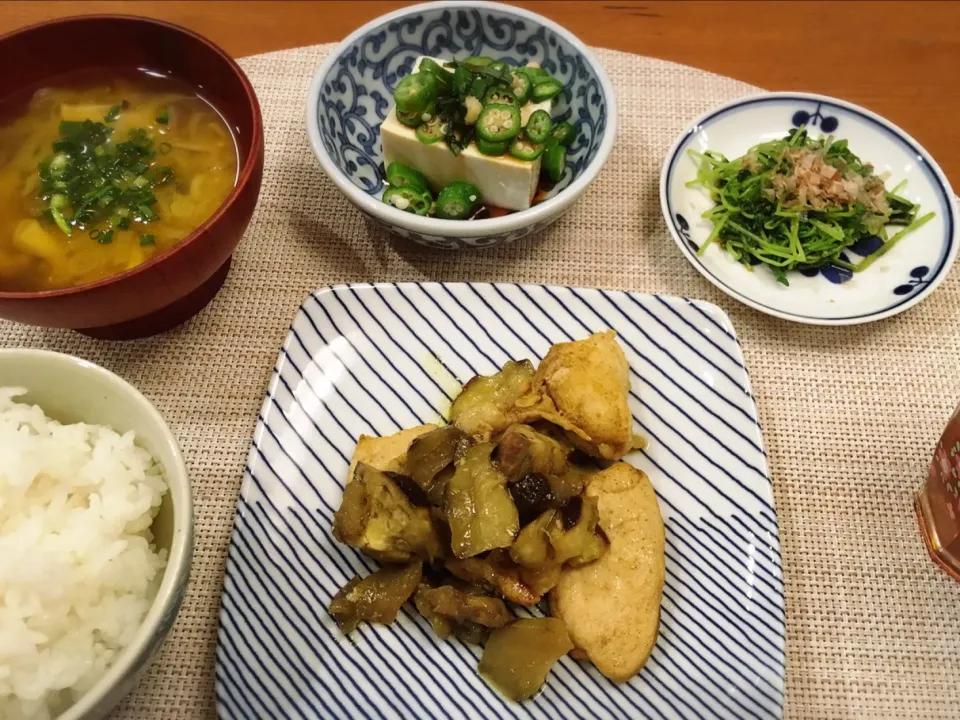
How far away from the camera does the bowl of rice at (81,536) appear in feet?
3.82

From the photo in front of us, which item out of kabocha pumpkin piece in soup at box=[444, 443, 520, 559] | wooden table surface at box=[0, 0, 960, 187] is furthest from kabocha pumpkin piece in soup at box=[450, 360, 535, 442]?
wooden table surface at box=[0, 0, 960, 187]

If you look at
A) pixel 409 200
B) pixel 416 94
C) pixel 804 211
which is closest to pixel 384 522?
pixel 409 200

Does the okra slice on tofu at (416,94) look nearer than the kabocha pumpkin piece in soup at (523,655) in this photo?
No

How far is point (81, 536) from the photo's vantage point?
126 centimetres

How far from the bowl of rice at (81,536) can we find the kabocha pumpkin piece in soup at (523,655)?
1.87 feet

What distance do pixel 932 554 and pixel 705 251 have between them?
0.91 metres

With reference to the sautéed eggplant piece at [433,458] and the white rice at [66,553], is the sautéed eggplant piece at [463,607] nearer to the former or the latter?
the sautéed eggplant piece at [433,458]

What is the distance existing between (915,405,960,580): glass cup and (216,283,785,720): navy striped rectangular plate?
397 millimetres

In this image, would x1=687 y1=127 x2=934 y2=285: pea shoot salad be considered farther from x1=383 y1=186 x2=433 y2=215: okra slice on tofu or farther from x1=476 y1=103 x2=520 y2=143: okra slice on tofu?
x1=383 y1=186 x2=433 y2=215: okra slice on tofu

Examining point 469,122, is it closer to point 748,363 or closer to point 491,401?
point 491,401

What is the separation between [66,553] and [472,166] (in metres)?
1.30

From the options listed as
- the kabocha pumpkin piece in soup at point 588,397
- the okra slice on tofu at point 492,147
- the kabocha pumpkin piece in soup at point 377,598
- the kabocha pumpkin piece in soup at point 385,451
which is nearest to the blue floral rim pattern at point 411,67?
the okra slice on tofu at point 492,147

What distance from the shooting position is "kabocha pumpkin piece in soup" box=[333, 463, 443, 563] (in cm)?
145

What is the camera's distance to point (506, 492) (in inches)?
57.2
